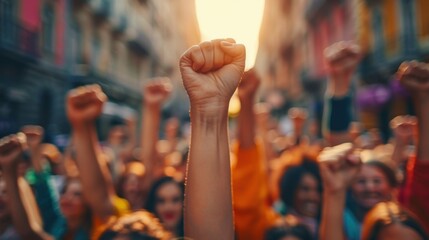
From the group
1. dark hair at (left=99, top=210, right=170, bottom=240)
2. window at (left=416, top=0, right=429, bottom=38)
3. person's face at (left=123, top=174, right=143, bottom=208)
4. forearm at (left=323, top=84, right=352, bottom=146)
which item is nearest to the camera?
dark hair at (left=99, top=210, right=170, bottom=240)

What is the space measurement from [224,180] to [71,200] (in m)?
1.65

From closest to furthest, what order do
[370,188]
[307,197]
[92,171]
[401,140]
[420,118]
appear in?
[420,118], [92,171], [370,188], [307,197], [401,140]

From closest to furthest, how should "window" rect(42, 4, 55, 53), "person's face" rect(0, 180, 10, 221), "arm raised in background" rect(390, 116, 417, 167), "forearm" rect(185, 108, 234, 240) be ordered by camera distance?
"forearm" rect(185, 108, 234, 240), "person's face" rect(0, 180, 10, 221), "arm raised in background" rect(390, 116, 417, 167), "window" rect(42, 4, 55, 53)

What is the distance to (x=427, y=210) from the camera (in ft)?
6.05

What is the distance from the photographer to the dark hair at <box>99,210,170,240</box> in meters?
1.69

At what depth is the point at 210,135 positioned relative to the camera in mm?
1352

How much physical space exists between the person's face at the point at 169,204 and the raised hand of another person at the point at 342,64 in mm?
1068

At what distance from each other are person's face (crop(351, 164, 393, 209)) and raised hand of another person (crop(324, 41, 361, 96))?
18.4 inches

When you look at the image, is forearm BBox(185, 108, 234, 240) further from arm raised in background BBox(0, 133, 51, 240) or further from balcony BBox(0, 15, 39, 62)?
balcony BBox(0, 15, 39, 62)

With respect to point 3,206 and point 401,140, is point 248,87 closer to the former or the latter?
point 3,206

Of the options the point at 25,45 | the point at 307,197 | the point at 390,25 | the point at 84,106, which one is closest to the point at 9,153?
the point at 84,106

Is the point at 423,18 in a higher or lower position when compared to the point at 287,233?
higher

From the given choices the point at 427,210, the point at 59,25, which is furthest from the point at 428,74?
the point at 59,25

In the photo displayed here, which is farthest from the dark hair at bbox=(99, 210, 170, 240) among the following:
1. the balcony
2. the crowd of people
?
the balcony
